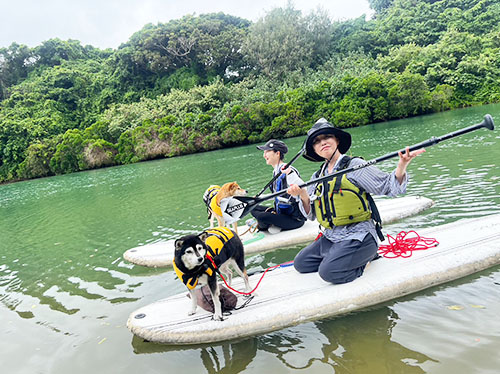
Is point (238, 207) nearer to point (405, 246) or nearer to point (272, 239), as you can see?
point (272, 239)

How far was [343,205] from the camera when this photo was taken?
3.56 m

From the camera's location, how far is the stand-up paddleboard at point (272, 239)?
5.71 metres

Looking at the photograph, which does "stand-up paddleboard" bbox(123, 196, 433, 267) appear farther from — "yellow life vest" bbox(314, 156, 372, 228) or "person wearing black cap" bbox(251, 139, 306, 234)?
"yellow life vest" bbox(314, 156, 372, 228)

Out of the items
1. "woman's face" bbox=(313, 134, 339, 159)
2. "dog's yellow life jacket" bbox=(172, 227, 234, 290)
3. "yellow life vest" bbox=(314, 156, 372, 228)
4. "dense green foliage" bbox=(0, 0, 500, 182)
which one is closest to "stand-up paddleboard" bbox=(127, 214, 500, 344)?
"dog's yellow life jacket" bbox=(172, 227, 234, 290)

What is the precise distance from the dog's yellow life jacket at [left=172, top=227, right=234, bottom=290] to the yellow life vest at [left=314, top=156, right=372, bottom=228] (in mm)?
1075

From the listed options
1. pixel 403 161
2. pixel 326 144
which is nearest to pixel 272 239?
pixel 326 144

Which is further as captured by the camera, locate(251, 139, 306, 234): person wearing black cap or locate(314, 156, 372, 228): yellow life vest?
locate(251, 139, 306, 234): person wearing black cap

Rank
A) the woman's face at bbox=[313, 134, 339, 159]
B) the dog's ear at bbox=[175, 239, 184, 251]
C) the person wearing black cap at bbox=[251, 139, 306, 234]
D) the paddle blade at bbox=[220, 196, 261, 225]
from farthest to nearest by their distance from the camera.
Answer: the person wearing black cap at bbox=[251, 139, 306, 234] → the paddle blade at bbox=[220, 196, 261, 225] → the woman's face at bbox=[313, 134, 339, 159] → the dog's ear at bbox=[175, 239, 184, 251]

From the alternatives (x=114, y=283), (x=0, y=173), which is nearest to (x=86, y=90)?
(x=0, y=173)

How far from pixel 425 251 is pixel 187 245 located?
2827mm

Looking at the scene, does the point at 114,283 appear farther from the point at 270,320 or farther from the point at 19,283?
the point at 270,320

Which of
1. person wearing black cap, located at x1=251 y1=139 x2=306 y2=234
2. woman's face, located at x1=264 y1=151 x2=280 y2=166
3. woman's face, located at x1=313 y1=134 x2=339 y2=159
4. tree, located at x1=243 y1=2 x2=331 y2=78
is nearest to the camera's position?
woman's face, located at x1=313 y1=134 x2=339 y2=159

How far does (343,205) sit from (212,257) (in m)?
1.45

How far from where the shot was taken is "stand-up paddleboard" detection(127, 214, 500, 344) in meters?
3.33
